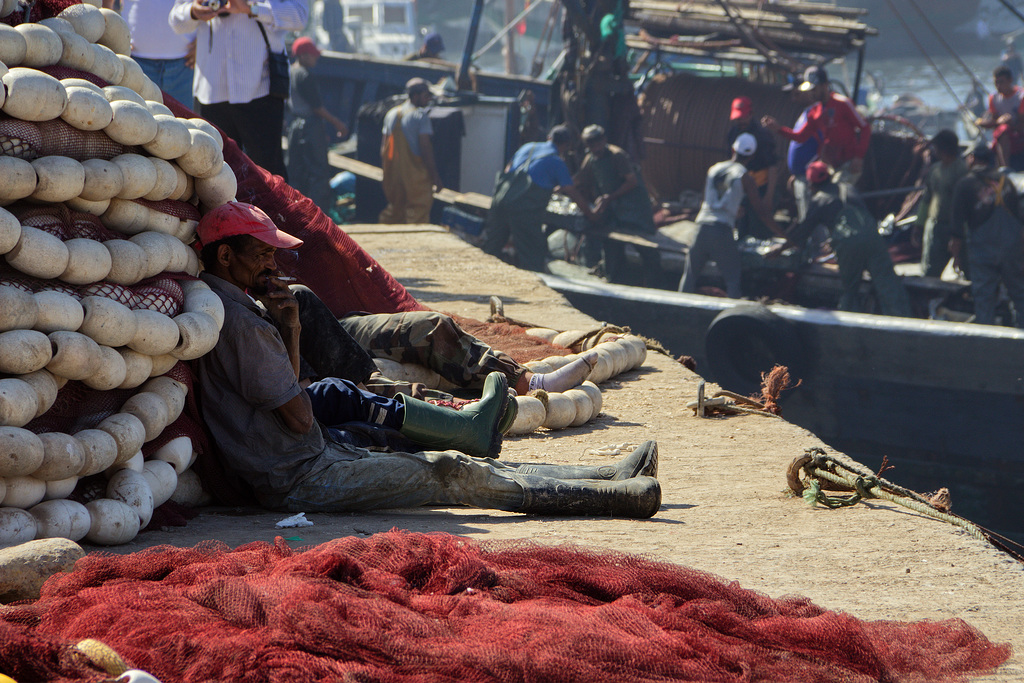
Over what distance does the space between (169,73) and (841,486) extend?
5.75 metres

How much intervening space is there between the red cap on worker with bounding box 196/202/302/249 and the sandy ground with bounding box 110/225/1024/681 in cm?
100

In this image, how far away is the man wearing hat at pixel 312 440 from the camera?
3838mm

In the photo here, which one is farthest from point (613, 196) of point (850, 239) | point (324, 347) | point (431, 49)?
point (324, 347)

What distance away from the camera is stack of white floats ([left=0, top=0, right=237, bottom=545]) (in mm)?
3156

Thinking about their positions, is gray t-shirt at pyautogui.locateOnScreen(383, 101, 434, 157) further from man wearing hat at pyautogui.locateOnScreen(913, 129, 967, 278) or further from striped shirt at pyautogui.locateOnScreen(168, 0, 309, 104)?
striped shirt at pyautogui.locateOnScreen(168, 0, 309, 104)

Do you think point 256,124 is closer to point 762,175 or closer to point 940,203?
point 762,175

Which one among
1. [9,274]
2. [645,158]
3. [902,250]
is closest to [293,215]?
[9,274]

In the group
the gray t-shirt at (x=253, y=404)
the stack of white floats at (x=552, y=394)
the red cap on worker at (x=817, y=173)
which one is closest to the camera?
the gray t-shirt at (x=253, y=404)

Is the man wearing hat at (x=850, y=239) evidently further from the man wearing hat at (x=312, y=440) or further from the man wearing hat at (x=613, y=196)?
the man wearing hat at (x=312, y=440)

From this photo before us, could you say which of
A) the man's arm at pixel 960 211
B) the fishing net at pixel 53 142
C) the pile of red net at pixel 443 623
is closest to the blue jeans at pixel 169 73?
the fishing net at pixel 53 142

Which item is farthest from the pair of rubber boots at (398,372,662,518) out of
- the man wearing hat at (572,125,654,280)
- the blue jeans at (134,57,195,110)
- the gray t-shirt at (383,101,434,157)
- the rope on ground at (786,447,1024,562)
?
the gray t-shirt at (383,101,434,157)

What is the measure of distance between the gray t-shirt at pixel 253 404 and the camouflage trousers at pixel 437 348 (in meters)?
1.61

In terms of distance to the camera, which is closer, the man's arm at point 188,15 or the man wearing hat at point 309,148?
the man's arm at point 188,15

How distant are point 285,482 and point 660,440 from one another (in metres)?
2.13
